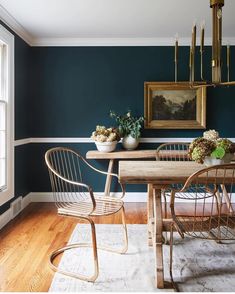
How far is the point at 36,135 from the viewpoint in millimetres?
4465

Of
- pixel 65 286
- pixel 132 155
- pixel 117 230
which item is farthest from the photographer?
pixel 132 155

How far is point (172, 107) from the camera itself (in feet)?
14.3

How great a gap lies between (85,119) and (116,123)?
1.48ft

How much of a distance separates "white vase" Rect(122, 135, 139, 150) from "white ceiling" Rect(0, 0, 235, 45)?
136 centimetres

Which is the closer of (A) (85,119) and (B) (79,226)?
(B) (79,226)

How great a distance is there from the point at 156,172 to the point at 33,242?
1.41m

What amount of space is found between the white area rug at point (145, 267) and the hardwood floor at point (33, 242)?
0.14 metres

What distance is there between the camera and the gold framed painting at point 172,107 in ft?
14.2

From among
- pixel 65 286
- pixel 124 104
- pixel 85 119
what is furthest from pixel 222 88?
pixel 65 286

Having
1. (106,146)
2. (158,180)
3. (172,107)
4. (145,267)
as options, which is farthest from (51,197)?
(158,180)

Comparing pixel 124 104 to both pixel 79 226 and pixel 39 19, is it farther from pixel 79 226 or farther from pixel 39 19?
pixel 79 226

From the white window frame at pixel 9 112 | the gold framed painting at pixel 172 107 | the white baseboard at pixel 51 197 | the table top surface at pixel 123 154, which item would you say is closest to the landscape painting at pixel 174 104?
the gold framed painting at pixel 172 107

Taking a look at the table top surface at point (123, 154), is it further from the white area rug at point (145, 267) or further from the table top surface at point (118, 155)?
the white area rug at point (145, 267)

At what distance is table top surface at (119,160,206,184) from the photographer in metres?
2.12
